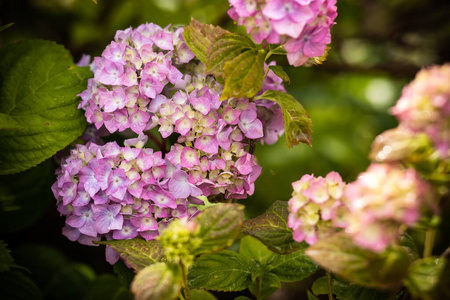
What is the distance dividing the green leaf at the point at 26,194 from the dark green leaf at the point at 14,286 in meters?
0.22

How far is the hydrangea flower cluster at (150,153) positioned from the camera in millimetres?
824

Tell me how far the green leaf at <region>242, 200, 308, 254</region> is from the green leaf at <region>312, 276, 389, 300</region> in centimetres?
12

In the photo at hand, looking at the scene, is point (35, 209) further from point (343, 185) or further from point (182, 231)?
point (343, 185)

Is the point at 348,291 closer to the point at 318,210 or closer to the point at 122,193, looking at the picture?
the point at 318,210

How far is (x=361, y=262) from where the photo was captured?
564 mm

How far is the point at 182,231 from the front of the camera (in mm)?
630

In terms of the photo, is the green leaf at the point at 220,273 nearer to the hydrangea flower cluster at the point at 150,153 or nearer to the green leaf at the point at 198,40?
the hydrangea flower cluster at the point at 150,153

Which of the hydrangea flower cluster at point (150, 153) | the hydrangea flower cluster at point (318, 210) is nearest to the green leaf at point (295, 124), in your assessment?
the hydrangea flower cluster at point (150, 153)

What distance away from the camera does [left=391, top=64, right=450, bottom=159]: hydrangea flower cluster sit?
511mm

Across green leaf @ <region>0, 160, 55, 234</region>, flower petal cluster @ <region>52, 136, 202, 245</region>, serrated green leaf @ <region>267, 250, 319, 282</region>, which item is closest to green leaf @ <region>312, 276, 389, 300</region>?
serrated green leaf @ <region>267, 250, 319, 282</region>

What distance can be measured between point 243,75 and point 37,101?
443 mm

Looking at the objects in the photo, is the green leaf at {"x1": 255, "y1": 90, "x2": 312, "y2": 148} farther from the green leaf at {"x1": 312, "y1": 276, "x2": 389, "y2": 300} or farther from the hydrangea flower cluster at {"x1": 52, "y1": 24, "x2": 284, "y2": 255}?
the green leaf at {"x1": 312, "y1": 276, "x2": 389, "y2": 300}

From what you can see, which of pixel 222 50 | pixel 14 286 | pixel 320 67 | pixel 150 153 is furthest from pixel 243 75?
pixel 320 67

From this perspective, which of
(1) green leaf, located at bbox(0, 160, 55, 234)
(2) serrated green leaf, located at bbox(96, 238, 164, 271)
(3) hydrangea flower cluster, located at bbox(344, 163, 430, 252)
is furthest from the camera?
(1) green leaf, located at bbox(0, 160, 55, 234)
